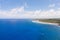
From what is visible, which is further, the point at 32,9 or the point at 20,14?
the point at 32,9

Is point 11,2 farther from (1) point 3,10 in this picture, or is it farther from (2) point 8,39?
(2) point 8,39

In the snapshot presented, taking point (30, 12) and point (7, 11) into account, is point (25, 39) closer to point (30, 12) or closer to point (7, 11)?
point (30, 12)

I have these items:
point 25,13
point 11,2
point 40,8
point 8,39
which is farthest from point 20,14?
point 8,39

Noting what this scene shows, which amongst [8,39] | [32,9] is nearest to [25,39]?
[8,39]

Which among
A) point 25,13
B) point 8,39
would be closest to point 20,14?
point 25,13

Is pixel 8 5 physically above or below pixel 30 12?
above

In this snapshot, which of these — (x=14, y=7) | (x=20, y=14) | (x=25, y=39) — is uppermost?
(x=14, y=7)

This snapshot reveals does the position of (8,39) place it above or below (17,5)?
below

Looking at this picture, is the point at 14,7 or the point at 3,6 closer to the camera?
the point at 14,7
